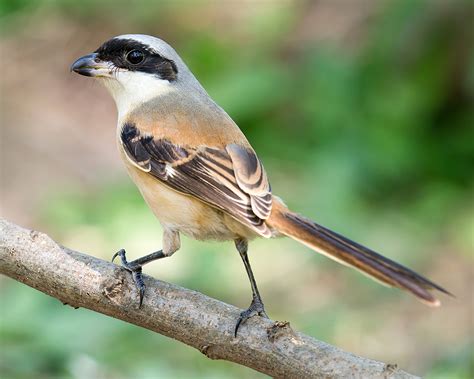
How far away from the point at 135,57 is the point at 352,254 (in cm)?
152

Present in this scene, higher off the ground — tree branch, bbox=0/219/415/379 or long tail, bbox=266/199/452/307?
long tail, bbox=266/199/452/307

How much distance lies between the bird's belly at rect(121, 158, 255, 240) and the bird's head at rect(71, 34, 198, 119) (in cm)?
57

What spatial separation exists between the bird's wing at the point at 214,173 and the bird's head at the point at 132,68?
0.33m

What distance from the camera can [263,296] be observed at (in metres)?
5.90

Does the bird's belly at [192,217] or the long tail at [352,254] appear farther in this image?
the bird's belly at [192,217]

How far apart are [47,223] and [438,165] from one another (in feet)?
10.9

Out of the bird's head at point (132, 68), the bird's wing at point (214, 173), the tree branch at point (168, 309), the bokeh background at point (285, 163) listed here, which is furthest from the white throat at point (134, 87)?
the bokeh background at point (285, 163)

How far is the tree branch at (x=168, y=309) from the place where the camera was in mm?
2730

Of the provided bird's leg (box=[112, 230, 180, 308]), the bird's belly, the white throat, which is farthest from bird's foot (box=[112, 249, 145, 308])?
the white throat

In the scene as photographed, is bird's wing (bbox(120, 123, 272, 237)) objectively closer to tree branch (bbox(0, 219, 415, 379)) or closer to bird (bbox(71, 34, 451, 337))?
bird (bbox(71, 34, 451, 337))

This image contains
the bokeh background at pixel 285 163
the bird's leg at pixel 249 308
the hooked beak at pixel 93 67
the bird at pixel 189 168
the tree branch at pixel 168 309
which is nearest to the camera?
the tree branch at pixel 168 309

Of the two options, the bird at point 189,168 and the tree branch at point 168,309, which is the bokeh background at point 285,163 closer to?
the bird at point 189,168

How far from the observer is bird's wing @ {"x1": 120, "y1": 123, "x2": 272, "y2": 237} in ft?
11.2

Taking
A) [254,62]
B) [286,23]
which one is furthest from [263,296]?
[286,23]
